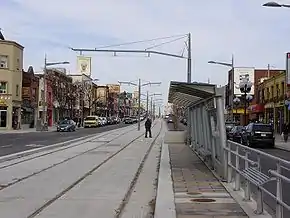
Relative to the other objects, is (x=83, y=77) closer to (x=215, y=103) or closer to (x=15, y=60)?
(x=15, y=60)

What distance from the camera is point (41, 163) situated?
20.9 meters

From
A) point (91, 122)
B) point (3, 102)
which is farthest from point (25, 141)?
point (91, 122)

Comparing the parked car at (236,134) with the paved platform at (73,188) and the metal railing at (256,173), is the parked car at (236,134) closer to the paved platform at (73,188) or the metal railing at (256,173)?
the paved platform at (73,188)

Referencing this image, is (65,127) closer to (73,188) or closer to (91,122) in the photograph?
(91,122)

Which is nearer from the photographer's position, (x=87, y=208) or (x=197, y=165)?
(x=87, y=208)

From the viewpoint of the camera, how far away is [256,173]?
33.9ft

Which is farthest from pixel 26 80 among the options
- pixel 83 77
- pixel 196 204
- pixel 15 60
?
pixel 196 204

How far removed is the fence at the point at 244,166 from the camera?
827cm

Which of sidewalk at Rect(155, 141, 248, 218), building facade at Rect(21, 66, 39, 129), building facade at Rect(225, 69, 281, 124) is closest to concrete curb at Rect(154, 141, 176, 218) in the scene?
sidewalk at Rect(155, 141, 248, 218)

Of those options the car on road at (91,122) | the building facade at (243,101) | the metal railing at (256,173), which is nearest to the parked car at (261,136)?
the metal railing at (256,173)

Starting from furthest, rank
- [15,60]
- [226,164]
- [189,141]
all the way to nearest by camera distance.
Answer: [15,60]
[189,141]
[226,164]

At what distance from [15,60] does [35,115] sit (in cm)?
1392

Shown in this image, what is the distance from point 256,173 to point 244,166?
1.50 meters

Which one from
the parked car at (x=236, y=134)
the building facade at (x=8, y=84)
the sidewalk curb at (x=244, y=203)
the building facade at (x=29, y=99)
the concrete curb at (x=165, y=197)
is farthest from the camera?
the building facade at (x=29, y=99)
